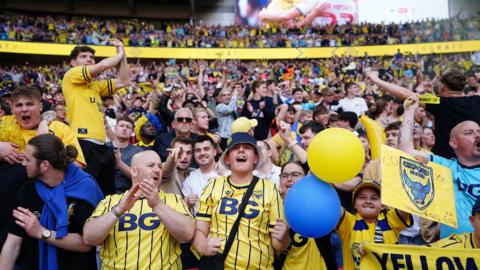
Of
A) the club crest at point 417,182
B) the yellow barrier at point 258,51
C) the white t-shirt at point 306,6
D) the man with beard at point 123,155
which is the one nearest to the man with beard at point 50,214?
the man with beard at point 123,155

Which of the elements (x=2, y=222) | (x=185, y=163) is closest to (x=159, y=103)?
(x=185, y=163)

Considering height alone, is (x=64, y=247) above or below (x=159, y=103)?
below

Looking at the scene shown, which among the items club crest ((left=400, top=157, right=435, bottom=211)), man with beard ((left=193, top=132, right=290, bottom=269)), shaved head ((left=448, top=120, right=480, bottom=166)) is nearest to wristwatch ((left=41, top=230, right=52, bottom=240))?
man with beard ((left=193, top=132, right=290, bottom=269))

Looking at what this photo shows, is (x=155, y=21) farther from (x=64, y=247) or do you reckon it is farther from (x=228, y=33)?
(x=64, y=247)

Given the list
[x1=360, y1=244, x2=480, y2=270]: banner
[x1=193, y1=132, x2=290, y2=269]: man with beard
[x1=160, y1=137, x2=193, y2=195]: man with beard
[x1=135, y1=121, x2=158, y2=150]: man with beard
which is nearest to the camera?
[x1=360, y1=244, x2=480, y2=270]: banner

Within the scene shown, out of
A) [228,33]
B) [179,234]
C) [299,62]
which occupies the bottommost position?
[179,234]

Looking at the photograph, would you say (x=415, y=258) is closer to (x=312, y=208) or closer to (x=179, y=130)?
(x=312, y=208)

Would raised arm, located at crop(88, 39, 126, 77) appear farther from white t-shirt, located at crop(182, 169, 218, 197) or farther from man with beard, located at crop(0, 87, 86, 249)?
white t-shirt, located at crop(182, 169, 218, 197)

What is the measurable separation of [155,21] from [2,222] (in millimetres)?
36101

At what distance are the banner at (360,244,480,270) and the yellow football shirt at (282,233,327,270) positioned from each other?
0.46 m

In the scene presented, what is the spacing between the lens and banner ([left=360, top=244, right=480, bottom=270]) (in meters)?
2.55

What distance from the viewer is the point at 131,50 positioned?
2984 centimetres

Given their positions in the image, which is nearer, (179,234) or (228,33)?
(179,234)

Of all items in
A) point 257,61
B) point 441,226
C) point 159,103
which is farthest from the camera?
point 257,61
